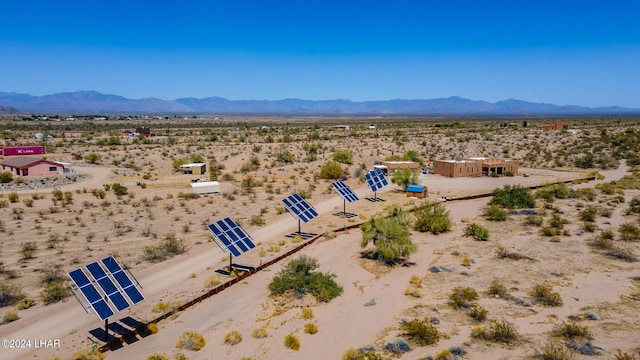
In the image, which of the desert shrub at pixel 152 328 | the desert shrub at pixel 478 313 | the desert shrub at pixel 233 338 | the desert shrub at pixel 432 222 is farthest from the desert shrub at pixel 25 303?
the desert shrub at pixel 432 222

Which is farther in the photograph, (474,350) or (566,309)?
(566,309)

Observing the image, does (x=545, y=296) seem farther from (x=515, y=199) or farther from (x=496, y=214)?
(x=515, y=199)

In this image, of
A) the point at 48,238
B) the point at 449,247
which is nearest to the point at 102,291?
the point at 48,238

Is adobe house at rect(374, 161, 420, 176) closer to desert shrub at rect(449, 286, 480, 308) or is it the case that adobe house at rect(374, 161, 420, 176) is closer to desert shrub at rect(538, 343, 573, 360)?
desert shrub at rect(449, 286, 480, 308)

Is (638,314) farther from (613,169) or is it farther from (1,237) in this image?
(613,169)

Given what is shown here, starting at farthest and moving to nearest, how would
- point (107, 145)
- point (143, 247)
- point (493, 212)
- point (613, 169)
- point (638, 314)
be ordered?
point (107, 145) < point (613, 169) < point (493, 212) < point (143, 247) < point (638, 314)

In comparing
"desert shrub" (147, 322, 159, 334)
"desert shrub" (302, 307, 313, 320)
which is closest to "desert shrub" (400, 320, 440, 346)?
"desert shrub" (302, 307, 313, 320)

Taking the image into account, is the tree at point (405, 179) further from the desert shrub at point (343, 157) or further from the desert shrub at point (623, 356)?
the desert shrub at point (623, 356)
